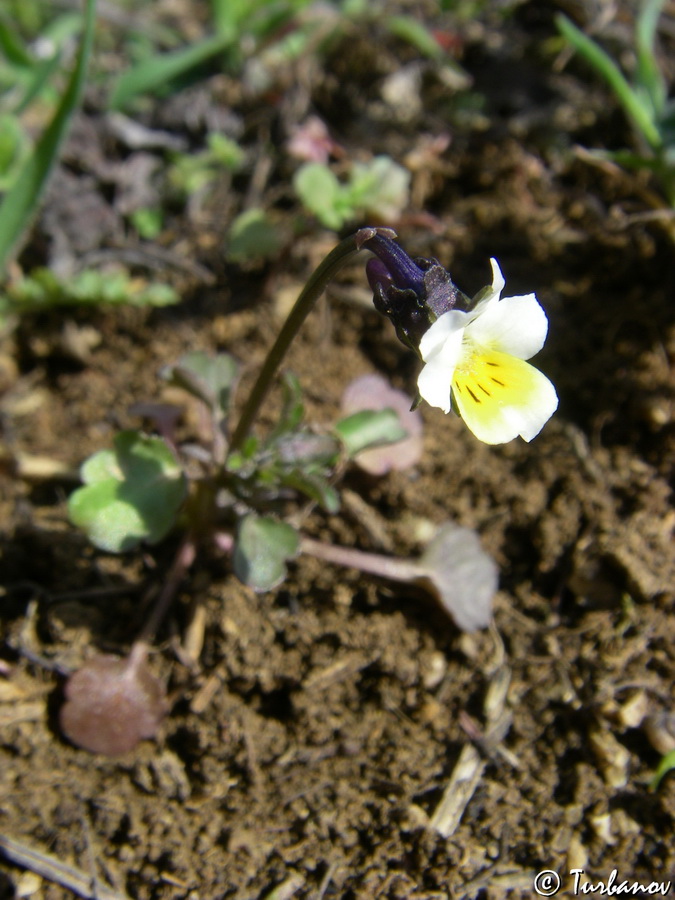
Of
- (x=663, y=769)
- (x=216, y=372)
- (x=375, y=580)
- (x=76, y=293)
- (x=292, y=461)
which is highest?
(x=76, y=293)

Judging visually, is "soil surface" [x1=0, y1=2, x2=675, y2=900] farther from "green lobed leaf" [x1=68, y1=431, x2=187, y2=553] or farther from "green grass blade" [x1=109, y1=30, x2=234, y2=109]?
"green lobed leaf" [x1=68, y1=431, x2=187, y2=553]

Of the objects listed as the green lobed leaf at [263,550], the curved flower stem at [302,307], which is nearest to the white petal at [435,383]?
the curved flower stem at [302,307]

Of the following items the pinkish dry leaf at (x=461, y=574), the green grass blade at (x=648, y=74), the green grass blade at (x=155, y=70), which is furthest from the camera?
the green grass blade at (x=155, y=70)

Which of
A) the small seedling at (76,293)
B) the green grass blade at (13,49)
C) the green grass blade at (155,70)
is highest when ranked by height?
the green grass blade at (13,49)

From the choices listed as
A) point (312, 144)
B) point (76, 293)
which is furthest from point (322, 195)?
point (76, 293)

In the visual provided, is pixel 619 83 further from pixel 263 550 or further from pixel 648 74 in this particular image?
pixel 263 550

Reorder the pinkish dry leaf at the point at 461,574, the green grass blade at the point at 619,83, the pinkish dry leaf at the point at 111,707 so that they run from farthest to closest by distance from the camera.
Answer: the green grass blade at the point at 619,83 < the pinkish dry leaf at the point at 461,574 < the pinkish dry leaf at the point at 111,707

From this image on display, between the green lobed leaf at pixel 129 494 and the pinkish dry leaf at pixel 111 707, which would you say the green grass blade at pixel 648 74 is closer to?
the green lobed leaf at pixel 129 494
